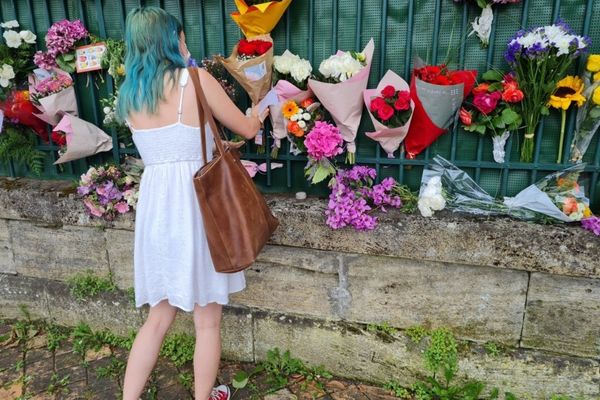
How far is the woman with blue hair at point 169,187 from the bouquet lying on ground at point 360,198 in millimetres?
638

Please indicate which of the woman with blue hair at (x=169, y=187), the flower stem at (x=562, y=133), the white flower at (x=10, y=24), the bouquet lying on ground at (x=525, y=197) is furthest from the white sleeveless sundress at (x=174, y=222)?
the flower stem at (x=562, y=133)

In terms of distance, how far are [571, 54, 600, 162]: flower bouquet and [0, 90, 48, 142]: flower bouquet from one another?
3392mm

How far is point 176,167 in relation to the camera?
234 centimetres

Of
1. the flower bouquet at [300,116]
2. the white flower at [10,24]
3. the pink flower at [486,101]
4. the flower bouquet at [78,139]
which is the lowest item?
the flower bouquet at [78,139]

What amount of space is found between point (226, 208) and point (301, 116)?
2.57 ft

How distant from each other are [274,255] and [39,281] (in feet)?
6.20

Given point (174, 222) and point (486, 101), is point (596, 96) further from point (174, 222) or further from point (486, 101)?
point (174, 222)

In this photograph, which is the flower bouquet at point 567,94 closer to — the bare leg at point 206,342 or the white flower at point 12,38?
the bare leg at point 206,342

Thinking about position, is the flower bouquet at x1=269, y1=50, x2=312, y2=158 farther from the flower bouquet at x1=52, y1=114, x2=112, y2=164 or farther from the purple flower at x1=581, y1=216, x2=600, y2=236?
the purple flower at x1=581, y1=216, x2=600, y2=236

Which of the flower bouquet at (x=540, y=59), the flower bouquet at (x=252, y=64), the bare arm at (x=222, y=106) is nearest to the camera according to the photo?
the bare arm at (x=222, y=106)

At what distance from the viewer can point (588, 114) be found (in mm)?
2484

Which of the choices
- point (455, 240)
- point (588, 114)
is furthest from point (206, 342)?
point (588, 114)

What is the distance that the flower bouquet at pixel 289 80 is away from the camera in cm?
272

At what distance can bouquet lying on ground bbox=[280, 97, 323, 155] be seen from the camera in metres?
2.74
